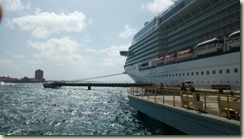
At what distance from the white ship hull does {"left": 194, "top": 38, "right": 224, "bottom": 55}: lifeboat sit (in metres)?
1.11

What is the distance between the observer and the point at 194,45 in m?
44.8

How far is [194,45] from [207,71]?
10252mm

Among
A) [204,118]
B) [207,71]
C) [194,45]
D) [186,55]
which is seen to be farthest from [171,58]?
[204,118]

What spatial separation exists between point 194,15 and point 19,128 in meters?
39.9

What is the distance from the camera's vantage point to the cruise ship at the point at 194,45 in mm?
32034

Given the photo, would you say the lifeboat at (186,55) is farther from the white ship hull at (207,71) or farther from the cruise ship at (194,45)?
the white ship hull at (207,71)

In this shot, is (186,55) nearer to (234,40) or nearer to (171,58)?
(171,58)

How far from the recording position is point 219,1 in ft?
133

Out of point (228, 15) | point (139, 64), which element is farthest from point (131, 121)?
point (139, 64)

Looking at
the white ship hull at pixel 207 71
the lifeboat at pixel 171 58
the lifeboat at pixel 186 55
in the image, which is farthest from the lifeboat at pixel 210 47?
the lifeboat at pixel 171 58

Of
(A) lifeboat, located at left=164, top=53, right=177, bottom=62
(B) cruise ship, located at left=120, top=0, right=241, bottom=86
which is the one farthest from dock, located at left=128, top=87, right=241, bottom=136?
(A) lifeboat, located at left=164, top=53, right=177, bottom=62

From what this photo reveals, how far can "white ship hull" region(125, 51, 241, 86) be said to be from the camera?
3019 centimetres

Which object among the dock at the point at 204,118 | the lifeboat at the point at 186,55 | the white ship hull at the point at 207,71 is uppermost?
the lifeboat at the point at 186,55

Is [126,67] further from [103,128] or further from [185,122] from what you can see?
[185,122]
